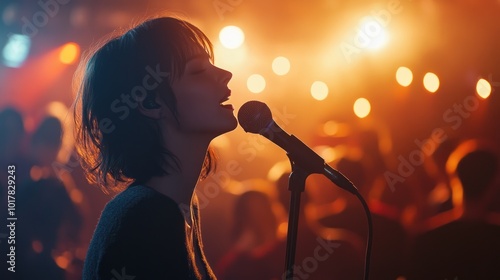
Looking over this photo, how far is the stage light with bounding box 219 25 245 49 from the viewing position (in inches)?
167

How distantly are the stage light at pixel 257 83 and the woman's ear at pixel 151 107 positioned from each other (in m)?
3.12

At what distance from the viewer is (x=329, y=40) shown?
14.4 feet

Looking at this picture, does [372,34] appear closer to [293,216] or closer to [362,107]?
[362,107]

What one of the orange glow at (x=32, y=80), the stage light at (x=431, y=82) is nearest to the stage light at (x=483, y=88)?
the stage light at (x=431, y=82)

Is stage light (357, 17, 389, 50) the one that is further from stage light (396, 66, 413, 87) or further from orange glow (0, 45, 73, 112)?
orange glow (0, 45, 73, 112)

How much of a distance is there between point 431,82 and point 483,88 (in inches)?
15.8

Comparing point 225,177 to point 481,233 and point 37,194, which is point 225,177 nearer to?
point 37,194

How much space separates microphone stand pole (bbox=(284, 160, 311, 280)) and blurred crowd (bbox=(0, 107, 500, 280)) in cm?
301

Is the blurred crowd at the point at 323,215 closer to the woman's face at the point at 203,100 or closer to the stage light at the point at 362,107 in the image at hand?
the stage light at the point at 362,107

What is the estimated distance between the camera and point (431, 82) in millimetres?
4188

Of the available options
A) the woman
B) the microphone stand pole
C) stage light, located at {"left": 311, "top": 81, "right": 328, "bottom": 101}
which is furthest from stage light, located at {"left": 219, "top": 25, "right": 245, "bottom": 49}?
the microphone stand pole

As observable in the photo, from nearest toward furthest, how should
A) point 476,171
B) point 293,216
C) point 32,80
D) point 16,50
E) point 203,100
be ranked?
point 293,216, point 203,100, point 16,50, point 32,80, point 476,171

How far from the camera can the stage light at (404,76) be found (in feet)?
13.9

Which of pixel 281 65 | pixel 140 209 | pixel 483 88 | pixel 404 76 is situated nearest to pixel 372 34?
pixel 404 76
